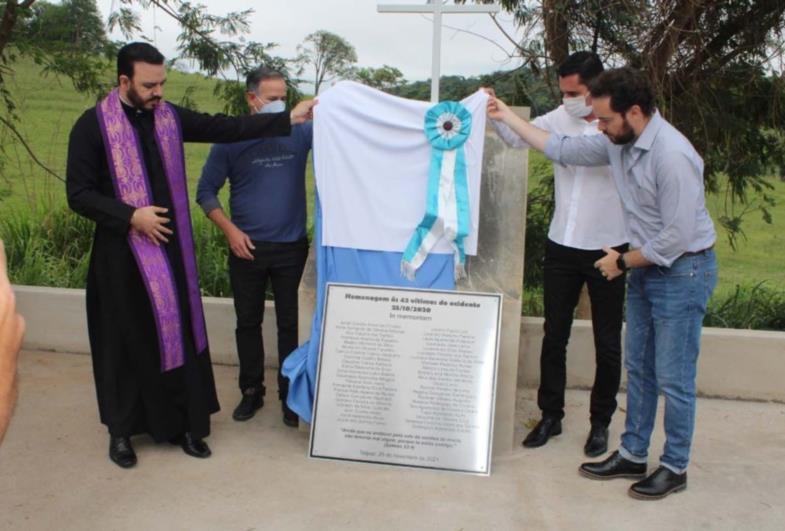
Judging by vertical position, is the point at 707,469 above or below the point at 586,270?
below

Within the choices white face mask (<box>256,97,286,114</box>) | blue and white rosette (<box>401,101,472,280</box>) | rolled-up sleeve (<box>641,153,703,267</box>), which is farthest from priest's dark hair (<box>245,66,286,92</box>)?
rolled-up sleeve (<box>641,153,703,267</box>)

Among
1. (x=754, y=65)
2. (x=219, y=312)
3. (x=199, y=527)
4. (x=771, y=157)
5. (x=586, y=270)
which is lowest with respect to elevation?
(x=199, y=527)

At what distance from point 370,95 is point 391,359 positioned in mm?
1309

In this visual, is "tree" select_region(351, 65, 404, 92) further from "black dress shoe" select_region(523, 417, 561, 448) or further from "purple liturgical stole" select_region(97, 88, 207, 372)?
"black dress shoe" select_region(523, 417, 561, 448)

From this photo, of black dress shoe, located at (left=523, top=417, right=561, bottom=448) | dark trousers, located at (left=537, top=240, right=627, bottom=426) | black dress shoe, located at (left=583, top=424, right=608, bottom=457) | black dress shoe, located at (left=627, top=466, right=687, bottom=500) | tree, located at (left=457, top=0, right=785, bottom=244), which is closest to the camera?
black dress shoe, located at (left=627, top=466, right=687, bottom=500)

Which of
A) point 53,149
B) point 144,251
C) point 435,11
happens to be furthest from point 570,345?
point 53,149

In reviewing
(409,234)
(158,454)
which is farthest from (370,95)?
(158,454)

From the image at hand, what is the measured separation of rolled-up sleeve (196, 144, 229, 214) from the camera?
503 centimetres

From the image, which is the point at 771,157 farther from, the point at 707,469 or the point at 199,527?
the point at 199,527

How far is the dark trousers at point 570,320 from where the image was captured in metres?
4.68

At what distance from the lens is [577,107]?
15.2 feet

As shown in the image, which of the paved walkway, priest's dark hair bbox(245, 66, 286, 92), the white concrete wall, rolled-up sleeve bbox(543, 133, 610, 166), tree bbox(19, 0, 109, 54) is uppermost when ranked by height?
tree bbox(19, 0, 109, 54)

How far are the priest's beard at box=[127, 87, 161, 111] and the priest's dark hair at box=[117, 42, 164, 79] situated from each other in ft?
0.25

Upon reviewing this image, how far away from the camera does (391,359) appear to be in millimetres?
4680
